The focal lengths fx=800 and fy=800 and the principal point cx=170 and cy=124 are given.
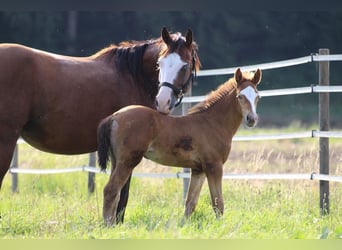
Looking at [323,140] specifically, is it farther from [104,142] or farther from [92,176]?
[92,176]

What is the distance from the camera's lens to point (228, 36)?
23.0 m

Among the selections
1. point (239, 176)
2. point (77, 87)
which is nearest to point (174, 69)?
point (77, 87)

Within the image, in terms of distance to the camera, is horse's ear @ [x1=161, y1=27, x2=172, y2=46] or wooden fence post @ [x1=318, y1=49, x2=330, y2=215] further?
wooden fence post @ [x1=318, y1=49, x2=330, y2=215]

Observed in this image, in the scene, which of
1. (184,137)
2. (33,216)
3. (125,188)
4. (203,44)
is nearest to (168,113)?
(184,137)

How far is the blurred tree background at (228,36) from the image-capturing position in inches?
803

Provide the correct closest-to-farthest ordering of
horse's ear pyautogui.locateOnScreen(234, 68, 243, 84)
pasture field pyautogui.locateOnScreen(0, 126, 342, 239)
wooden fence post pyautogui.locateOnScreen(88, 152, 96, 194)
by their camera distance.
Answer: pasture field pyautogui.locateOnScreen(0, 126, 342, 239), horse's ear pyautogui.locateOnScreen(234, 68, 243, 84), wooden fence post pyautogui.locateOnScreen(88, 152, 96, 194)

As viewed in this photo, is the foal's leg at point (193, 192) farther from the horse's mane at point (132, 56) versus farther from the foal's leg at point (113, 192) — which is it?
the horse's mane at point (132, 56)

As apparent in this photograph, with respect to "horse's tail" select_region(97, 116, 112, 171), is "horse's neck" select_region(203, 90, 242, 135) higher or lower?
higher

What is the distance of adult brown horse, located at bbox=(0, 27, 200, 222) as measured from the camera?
6.61m

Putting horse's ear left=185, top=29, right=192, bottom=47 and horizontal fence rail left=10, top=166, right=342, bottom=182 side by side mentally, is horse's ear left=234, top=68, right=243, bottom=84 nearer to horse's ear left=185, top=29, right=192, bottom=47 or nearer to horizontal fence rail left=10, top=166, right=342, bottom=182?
horse's ear left=185, top=29, right=192, bottom=47

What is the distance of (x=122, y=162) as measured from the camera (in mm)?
6168

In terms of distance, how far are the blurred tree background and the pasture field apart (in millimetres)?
8986

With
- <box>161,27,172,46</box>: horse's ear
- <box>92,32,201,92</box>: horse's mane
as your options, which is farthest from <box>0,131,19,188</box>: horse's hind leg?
<box>161,27,172,46</box>: horse's ear

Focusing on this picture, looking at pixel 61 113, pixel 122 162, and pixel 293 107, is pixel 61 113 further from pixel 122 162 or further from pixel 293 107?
pixel 293 107
